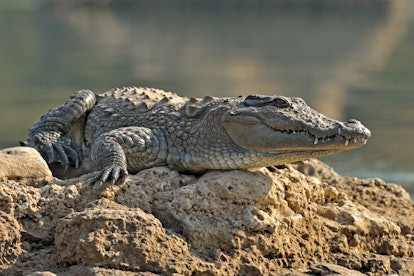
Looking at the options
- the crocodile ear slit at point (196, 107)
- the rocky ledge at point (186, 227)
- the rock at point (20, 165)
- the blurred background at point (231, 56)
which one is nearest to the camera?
the rocky ledge at point (186, 227)

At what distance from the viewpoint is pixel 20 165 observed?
598 cm

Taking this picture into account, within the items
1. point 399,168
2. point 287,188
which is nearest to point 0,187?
point 287,188

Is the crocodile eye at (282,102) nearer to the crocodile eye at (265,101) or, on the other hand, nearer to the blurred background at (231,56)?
the crocodile eye at (265,101)

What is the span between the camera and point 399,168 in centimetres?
1212

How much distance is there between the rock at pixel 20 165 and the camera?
590 cm

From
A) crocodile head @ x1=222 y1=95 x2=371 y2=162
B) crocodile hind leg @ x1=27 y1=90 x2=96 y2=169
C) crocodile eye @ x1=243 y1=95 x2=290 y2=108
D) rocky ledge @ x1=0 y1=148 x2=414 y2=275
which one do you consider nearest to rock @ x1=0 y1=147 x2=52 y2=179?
rocky ledge @ x1=0 y1=148 x2=414 y2=275

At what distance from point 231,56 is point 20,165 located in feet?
71.6

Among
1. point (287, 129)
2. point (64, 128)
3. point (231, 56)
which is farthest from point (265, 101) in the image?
point (231, 56)

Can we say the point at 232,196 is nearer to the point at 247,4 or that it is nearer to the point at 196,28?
the point at 196,28

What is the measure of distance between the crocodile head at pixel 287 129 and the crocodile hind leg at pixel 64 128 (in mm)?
1469

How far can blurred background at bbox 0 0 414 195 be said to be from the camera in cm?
1567

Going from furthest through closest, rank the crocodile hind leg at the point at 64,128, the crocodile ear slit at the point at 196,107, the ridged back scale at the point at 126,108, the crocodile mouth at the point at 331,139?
the crocodile hind leg at the point at 64,128
the ridged back scale at the point at 126,108
the crocodile ear slit at the point at 196,107
the crocodile mouth at the point at 331,139

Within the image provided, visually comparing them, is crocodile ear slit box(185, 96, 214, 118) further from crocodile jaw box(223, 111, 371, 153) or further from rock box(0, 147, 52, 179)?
rock box(0, 147, 52, 179)

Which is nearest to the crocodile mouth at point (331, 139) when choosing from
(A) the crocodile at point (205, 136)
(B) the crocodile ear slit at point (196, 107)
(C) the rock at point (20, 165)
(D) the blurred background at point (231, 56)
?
(A) the crocodile at point (205, 136)
